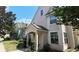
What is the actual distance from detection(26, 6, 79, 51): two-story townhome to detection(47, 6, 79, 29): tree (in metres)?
0.06

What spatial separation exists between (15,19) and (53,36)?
1.88ft

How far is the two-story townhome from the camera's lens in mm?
1971

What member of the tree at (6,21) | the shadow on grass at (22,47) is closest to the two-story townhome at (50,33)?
the shadow on grass at (22,47)

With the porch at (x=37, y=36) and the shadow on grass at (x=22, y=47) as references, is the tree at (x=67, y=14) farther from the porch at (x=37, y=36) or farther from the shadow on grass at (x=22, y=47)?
the shadow on grass at (x=22, y=47)

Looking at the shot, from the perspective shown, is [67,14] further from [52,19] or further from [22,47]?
[22,47]

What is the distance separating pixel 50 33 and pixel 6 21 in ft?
2.06

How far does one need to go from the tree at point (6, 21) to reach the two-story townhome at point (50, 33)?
232 millimetres

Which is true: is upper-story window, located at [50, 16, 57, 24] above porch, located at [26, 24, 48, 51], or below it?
above

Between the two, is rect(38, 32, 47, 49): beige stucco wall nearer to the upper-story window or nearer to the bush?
the bush

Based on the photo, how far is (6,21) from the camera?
6.59ft

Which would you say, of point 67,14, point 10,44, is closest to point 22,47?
point 10,44

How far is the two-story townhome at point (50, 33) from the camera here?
1.97 metres

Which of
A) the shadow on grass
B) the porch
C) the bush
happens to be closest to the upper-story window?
the porch
